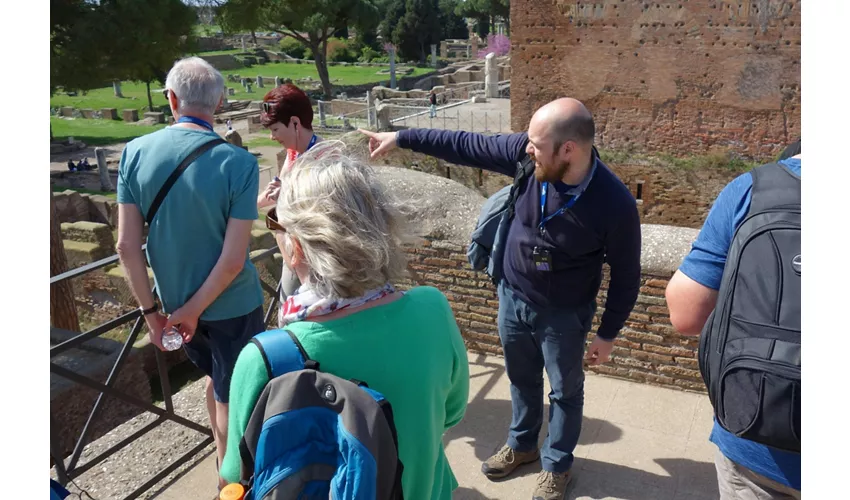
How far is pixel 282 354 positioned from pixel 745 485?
4.10 ft

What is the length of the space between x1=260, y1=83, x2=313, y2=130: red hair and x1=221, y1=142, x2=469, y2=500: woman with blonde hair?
1.45 metres

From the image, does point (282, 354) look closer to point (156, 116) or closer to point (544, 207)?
point (544, 207)

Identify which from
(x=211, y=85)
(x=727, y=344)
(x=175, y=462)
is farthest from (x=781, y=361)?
(x=175, y=462)

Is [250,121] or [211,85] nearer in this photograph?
[211,85]

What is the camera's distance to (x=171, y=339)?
2.70 meters

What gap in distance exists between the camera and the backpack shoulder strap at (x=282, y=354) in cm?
154

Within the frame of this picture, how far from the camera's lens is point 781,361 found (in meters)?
1.57

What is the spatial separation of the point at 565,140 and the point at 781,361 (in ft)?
3.82

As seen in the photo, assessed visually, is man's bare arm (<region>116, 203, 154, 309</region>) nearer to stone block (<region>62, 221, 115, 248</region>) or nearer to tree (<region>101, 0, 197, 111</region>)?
stone block (<region>62, 221, 115, 248</region>)

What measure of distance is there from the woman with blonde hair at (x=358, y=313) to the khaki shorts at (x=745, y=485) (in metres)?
0.80

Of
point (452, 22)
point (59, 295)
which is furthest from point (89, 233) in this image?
point (452, 22)

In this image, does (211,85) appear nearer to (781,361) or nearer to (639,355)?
(781,361)

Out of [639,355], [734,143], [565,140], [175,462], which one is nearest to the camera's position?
[565,140]

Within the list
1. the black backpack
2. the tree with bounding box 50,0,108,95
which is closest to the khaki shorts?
the black backpack
